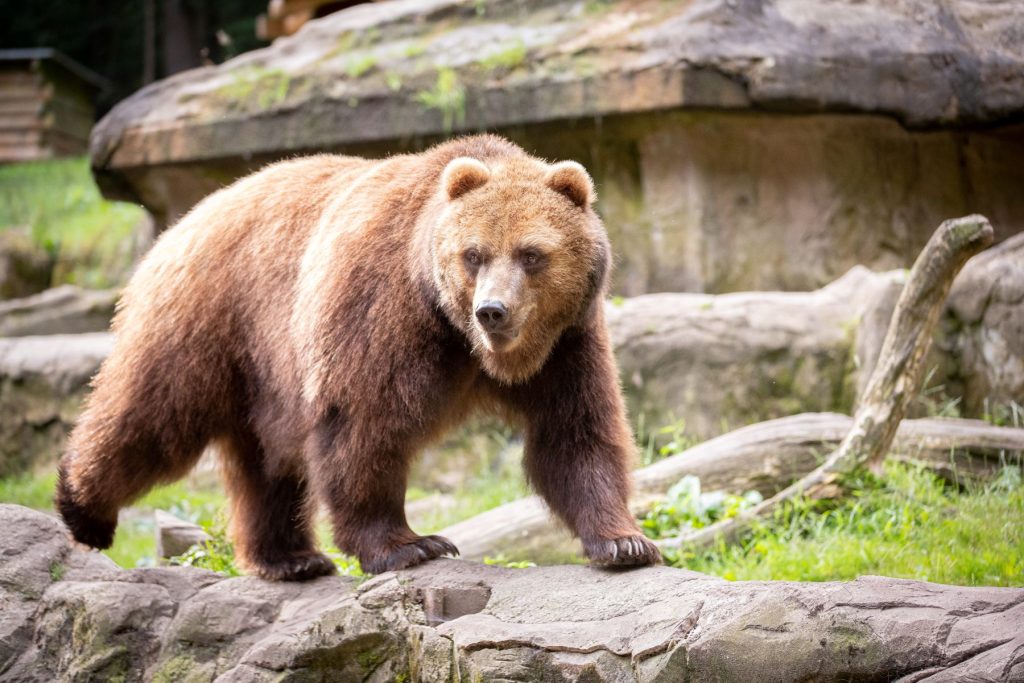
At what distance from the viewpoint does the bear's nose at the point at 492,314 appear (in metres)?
4.39

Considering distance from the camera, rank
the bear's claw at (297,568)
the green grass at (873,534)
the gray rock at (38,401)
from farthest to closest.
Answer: the gray rock at (38,401)
the green grass at (873,534)
the bear's claw at (297,568)

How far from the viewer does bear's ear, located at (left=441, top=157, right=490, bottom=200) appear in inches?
188

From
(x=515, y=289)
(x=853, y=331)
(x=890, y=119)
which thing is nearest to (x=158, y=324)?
(x=515, y=289)

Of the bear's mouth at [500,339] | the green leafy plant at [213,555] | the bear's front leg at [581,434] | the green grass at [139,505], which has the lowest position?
the green grass at [139,505]

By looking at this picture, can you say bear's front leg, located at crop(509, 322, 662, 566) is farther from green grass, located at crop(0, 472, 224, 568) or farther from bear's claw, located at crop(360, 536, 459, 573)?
green grass, located at crop(0, 472, 224, 568)

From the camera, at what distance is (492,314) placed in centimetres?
442

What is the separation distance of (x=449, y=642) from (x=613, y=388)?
54.2 inches

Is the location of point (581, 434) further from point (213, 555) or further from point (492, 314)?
point (213, 555)

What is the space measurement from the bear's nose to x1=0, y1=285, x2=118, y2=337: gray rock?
11442 mm

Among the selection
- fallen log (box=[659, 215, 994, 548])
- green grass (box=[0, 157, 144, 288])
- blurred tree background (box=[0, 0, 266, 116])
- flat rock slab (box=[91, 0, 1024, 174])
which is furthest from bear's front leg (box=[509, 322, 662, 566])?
blurred tree background (box=[0, 0, 266, 116])

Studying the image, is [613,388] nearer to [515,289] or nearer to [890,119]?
[515,289]

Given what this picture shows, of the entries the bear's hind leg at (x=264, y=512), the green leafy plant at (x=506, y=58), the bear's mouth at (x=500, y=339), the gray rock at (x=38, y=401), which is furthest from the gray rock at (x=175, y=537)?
the green leafy plant at (x=506, y=58)

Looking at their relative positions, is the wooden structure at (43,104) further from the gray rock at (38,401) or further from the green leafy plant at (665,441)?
the green leafy plant at (665,441)

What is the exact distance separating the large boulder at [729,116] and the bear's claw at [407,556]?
4.98 m
